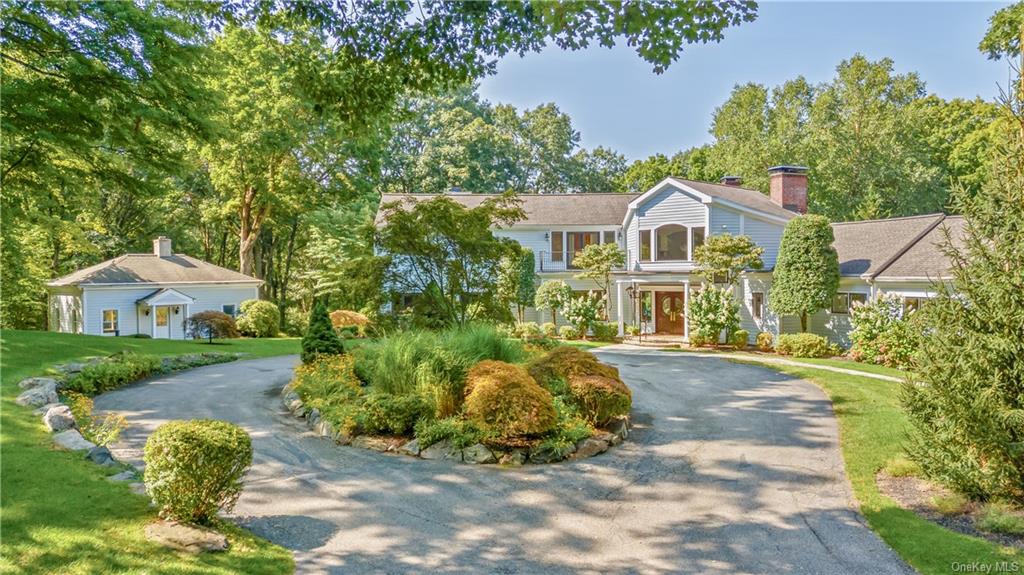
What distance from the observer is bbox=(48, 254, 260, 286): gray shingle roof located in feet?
→ 93.8

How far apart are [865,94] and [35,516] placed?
142ft

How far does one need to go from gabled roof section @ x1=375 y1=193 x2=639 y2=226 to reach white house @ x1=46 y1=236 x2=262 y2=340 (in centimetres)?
932

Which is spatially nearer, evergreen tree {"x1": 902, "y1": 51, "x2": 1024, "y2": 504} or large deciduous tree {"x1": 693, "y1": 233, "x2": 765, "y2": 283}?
evergreen tree {"x1": 902, "y1": 51, "x2": 1024, "y2": 504}

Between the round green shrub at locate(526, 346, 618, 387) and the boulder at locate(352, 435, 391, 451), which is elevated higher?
the round green shrub at locate(526, 346, 618, 387)

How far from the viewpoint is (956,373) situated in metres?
7.55

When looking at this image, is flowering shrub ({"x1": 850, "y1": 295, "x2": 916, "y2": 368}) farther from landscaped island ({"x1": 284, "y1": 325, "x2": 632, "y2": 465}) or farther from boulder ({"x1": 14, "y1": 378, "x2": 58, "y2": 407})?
boulder ({"x1": 14, "y1": 378, "x2": 58, "y2": 407})

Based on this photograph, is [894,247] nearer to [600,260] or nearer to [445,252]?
[600,260]

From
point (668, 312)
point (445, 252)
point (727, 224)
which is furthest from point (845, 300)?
point (445, 252)

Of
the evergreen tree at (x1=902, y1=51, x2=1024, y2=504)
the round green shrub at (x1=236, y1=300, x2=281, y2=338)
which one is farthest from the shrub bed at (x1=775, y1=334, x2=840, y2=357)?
the round green shrub at (x1=236, y1=300, x2=281, y2=338)

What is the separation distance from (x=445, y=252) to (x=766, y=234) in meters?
17.2

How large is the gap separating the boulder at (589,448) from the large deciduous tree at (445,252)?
6797 millimetres

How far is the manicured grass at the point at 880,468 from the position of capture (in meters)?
6.05

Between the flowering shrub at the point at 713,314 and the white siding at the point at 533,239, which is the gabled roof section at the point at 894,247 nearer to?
the flowering shrub at the point at 713,314

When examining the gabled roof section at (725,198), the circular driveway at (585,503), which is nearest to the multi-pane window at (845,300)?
the gabled roof section at (725,198)
